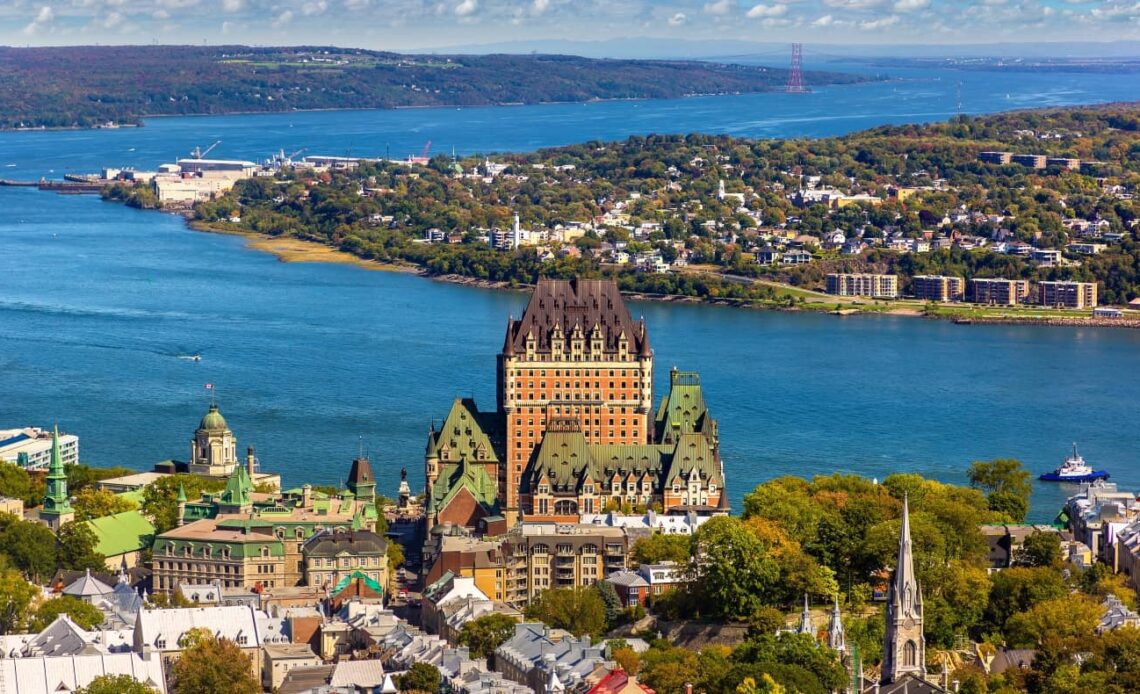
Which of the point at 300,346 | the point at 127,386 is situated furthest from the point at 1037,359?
the point at 127,386

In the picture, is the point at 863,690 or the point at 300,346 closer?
the point at 863,690

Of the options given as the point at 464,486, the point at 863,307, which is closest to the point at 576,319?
the point at 464,486

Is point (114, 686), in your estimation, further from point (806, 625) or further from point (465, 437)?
point (465, 437)

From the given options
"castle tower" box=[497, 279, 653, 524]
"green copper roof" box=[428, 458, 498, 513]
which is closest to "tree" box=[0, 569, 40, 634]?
"green copper roof" box=[428, 458, 498, 513]

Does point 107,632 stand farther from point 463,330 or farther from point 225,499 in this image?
point 463,330

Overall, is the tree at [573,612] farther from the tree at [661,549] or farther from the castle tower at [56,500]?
the castle tower at [56,500]

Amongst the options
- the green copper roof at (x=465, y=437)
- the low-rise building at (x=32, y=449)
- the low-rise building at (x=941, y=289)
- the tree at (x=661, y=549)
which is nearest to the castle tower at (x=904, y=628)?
the tree at (x=661, y=549)
